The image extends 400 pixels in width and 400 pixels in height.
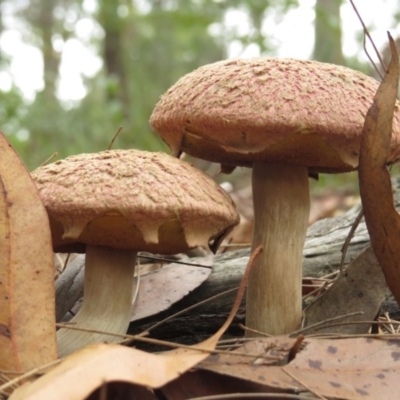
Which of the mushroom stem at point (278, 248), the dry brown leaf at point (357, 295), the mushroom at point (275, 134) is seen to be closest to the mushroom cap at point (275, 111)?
the mushroom at point (275, 134)

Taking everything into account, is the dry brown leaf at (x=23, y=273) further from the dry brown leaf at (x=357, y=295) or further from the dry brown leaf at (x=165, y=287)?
the dry brown leaf at (x=357, y=295)

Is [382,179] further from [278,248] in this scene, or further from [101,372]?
[101,372]

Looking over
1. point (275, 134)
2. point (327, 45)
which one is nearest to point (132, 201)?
point (275, 134)

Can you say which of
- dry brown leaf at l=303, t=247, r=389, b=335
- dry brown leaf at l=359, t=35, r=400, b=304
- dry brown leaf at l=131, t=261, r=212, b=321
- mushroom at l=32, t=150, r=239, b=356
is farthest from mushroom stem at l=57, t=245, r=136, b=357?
dry brown leaf at l=359, t=35, r=400, b=304

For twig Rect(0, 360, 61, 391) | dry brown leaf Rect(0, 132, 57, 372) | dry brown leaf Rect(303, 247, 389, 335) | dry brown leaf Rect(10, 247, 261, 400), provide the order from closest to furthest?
dry brown leaf Rect(10, 247, 261, 400) → twig Rect(0, 360, 61, 391) → dry brown leaf Rect(0, 132, 57, 372) → dry brown leaf Rect(303, 247, 389, 335)

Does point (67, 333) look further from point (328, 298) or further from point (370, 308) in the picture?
point (370, 308)

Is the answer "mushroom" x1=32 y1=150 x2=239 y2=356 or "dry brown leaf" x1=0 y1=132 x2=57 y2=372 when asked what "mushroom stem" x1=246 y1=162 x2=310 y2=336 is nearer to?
"mushroom" x1=32 y1=150 x2=239 y2=356
